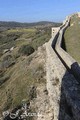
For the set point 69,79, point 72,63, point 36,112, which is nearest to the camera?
point 69,79

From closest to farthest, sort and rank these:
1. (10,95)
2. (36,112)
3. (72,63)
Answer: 1. (36,112)
2. (72,63)
3. (10,95)

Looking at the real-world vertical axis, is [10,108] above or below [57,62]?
below

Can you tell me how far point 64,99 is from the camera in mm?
11906

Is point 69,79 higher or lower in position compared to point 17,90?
higher

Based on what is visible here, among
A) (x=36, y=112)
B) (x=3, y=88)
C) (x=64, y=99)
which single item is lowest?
(x=3, y=88)

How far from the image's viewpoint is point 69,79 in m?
13.0

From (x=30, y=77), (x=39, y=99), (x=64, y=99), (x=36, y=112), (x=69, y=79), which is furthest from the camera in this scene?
(x=30, y=77)

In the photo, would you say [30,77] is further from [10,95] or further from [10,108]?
[10,108]

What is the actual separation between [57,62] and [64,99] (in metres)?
5.50

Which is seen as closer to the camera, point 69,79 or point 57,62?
point 69,79

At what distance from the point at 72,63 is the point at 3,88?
6.54 meters

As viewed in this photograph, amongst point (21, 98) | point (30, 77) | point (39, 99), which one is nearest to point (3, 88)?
point (30, 77)

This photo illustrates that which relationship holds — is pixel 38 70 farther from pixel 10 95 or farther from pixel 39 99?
pixel 39 99

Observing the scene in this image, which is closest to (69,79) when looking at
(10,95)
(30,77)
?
(10,95)
